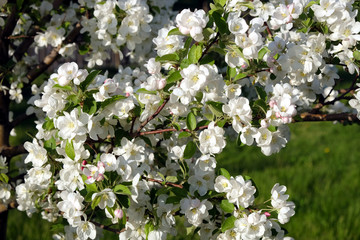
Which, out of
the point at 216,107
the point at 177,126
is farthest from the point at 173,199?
the point at 216,107

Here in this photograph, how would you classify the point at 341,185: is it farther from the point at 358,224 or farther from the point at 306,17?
the point at 306,17

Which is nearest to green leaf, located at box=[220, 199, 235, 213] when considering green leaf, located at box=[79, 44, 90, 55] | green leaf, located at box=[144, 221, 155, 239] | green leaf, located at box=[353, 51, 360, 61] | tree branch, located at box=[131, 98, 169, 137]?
green leaf, located at box=[144, 221, 155, 239]

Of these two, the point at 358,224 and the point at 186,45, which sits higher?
the point at 186,45

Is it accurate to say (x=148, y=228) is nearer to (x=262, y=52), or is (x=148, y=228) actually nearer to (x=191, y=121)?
(x=191, y=121)

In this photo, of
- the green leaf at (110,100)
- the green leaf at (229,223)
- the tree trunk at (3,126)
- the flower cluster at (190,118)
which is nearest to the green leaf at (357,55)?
the flower cluster at (190,118)

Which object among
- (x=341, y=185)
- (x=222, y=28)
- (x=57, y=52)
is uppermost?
(x=222, y=28)

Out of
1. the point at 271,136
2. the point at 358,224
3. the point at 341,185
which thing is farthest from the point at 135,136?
the point at 341,185
